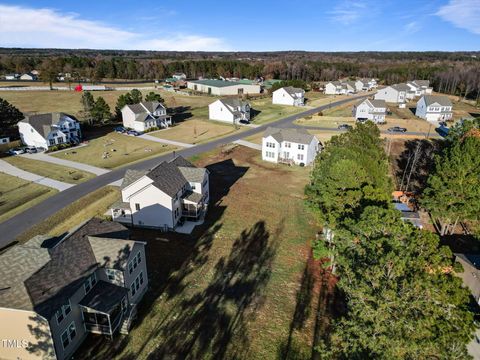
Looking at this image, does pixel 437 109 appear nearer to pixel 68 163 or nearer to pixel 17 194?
pixel 68 163

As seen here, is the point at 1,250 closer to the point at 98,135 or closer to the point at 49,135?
the point at 49,135

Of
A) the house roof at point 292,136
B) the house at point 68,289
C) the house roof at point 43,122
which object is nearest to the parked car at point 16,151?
the house roof at point 43,122

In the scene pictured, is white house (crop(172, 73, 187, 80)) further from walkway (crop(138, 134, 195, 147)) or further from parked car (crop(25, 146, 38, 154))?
parked car (crop(25, 146, 38, 154))

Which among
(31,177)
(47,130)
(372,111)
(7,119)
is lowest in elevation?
(31,177)

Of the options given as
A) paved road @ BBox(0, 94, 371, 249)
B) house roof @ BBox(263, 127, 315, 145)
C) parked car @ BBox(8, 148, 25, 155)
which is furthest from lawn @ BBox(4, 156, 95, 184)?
house roof @ BBox(263, 127, 315, 145)

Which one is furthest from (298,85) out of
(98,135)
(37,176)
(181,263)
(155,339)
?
(155,339)

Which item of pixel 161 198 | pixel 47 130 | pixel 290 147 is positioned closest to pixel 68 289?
pixel 161 198
